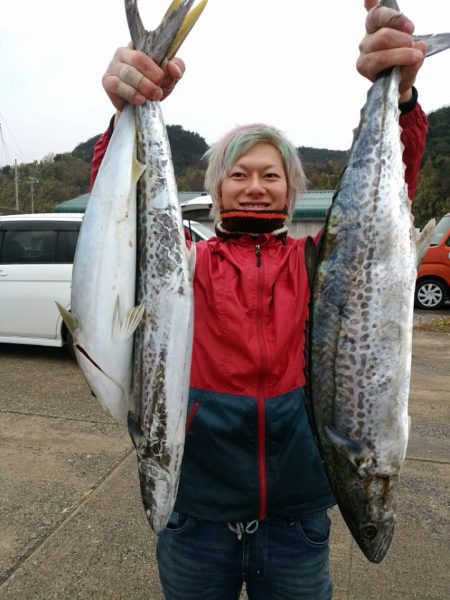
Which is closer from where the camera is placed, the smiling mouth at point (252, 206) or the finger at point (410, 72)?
the finger at point (410, 72)

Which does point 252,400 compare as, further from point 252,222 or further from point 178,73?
point 178,73

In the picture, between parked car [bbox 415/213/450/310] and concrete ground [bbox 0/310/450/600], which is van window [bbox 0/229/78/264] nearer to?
concrete ground [bbox 0/310/450/600]

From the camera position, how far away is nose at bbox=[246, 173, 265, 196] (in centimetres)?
185

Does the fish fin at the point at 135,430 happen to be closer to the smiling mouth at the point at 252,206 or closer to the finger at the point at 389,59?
the smiling mouth at the point at 252,206

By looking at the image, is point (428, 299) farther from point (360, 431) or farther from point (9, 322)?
point (360, 431)

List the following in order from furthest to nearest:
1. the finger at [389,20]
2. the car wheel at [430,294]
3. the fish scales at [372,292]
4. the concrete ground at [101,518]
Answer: the car wheel at [430,294], the concrete ground at [101,518], the fish scales at [372,292], the finger at [389,20]

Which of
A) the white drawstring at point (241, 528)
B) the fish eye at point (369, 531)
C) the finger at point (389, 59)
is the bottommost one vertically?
the white drawstring at point (241, 528)

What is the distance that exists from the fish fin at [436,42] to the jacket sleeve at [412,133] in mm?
133

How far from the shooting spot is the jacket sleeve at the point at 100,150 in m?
1.97

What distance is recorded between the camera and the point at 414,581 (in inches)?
114

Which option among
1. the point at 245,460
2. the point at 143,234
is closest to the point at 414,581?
the point at 245,460

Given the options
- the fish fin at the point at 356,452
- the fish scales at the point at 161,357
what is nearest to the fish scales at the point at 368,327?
the fish fin at the point at 356,452

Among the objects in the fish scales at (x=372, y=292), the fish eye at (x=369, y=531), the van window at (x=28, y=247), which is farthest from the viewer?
the van window at (x=28, y=247)

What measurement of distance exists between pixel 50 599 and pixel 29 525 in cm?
75
